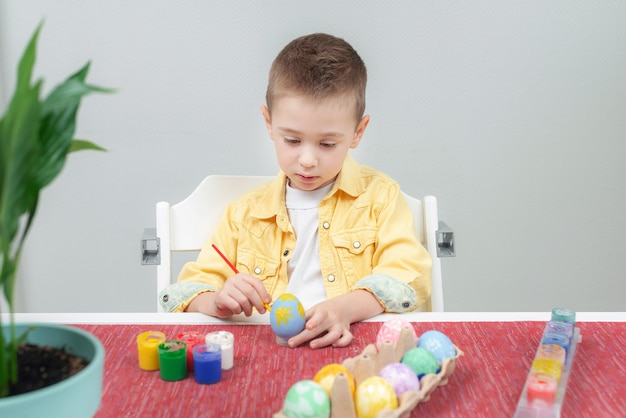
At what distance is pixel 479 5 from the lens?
2.19m

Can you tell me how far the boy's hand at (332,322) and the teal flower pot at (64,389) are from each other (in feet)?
1.26

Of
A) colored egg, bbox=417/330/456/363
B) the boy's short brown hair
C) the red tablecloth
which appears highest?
the boy's short brown hair

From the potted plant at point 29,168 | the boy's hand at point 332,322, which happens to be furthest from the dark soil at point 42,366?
the boy's hand at point 332,322

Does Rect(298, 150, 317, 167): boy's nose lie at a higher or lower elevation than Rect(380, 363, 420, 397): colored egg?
higher

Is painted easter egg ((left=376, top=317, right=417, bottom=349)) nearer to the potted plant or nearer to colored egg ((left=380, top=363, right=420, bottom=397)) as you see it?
colored egg ((left=380, top=363, right=420, bottom=397))

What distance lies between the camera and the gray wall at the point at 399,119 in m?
2.21

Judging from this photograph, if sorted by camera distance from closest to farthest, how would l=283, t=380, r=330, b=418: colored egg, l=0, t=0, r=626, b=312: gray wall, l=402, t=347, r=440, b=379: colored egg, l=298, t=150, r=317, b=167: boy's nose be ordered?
l=283, t=380, r=330, b=418: colored egg < l=402, t=347, r=440, b=379: colored egg < l=298, t=150, r=317, b=167: boy's nose < l=0, t=0, r=626, b=312: gray wall

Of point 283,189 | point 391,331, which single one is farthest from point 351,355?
point 283,189

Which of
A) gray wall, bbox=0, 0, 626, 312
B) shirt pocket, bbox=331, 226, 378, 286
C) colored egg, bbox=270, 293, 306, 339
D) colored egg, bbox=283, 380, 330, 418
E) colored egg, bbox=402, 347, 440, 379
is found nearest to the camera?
colored egg, bbox=283, 380, 330, 418

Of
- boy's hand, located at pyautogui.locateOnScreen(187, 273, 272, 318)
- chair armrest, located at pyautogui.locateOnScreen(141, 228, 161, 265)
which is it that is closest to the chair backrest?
chair armrest, located at pyautogui.locateOnScreen(141, 228, 161, 265)

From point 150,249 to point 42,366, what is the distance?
775 mm

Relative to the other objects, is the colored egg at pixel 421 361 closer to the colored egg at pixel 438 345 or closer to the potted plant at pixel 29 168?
the colored egg at pixel 438 345

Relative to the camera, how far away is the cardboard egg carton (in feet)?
2.51

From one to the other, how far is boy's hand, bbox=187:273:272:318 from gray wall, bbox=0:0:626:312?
1.19m
